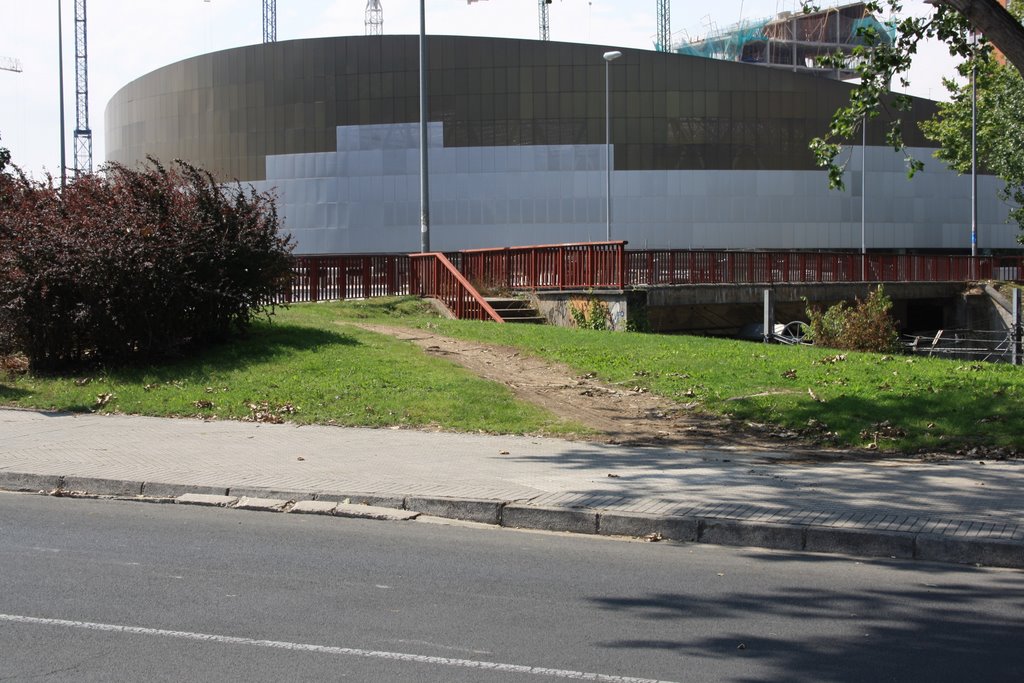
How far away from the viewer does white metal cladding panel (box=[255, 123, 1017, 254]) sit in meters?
61.2

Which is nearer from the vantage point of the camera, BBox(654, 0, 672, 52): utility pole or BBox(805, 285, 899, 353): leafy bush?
BBox(805, 285, 899, 353): leafy bush

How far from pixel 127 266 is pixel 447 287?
11.3 m

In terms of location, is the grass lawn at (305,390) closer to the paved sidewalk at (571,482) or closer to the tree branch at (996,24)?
the paved sidewalk at (571,482)

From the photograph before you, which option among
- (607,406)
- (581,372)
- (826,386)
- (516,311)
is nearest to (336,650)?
(607,406)

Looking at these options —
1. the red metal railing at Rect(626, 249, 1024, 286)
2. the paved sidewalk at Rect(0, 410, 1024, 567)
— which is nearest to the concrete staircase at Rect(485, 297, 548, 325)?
the red metal railing at Rect(626, 249, 1024, 286)

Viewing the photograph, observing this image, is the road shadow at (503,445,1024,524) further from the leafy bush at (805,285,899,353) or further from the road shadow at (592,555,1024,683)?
the leafy bush at (805,285,899,353)

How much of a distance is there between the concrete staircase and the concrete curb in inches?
592

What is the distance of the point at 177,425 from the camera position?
511 inches

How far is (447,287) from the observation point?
2622cm

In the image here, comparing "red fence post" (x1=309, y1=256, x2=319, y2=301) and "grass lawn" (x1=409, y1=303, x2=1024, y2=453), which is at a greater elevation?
"red fence post" (x1=309, y1=256, x2=319, y2=301)

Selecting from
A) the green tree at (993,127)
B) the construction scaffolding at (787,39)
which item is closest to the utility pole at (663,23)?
the construction scaffolding at (787,39)

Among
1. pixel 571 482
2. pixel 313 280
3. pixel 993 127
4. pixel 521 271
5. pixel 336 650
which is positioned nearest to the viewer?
pixel 336 650

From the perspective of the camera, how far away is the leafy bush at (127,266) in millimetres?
15703

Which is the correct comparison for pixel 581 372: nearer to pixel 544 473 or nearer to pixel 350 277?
pixel 544 473
